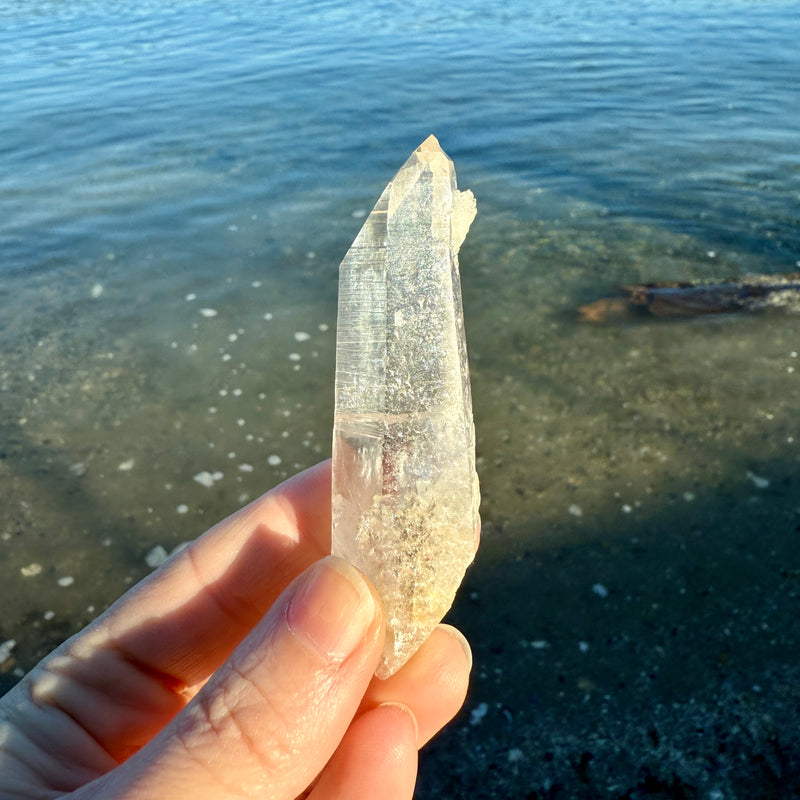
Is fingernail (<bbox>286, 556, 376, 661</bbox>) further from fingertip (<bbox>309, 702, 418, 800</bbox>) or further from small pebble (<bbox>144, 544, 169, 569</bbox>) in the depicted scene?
small pebble (<bbox>144, 544, 169, 569</bbox>)

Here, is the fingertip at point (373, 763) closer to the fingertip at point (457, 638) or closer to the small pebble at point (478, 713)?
the fingertip at point (457, 638)

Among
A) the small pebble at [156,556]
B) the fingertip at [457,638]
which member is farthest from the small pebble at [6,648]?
the fingertip at [457,638]

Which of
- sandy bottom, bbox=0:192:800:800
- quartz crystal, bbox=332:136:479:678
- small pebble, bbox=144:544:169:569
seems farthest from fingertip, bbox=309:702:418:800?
small pebble, bbox=144:544:169:569

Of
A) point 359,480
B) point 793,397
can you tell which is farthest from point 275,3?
point 359,480

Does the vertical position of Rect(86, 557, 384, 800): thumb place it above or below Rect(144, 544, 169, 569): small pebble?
above

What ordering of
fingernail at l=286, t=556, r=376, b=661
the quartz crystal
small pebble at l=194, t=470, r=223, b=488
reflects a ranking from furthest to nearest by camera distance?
small pebble at l=194, t=470, r=223, b=488
the quartz crystal
fingernail at l=286, t=556, r=376, b=661

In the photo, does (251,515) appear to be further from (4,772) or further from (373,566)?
(4,772)

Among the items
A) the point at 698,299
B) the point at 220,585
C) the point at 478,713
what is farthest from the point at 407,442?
the point at 698,299

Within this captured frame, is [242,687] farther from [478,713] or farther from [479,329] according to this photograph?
[479,329]
